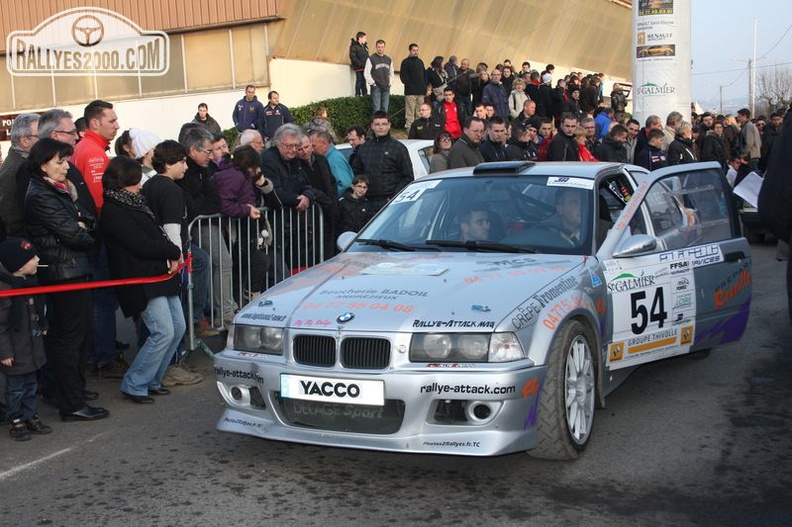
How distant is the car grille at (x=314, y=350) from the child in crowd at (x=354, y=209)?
473 cm

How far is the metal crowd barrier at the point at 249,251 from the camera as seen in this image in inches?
323

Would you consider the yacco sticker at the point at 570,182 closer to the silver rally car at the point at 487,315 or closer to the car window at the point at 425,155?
the silver rally car at the point at 487,315

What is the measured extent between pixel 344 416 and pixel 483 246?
1.63 metres

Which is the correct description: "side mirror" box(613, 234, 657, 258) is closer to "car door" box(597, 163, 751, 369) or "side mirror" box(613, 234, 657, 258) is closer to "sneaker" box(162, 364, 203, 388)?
"car door" box(597, 163, 751, 369)

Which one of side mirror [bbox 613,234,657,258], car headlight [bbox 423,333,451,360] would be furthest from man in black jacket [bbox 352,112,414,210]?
car headlight [bbox 423,333,451,360]

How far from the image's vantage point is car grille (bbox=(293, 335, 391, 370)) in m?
4.86

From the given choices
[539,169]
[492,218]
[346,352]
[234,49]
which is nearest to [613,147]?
[539,169]

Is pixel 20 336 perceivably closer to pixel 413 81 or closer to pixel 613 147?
pixel 613 147

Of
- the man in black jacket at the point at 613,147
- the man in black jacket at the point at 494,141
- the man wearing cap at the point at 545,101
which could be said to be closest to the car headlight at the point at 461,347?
the man in black jacket at the point at 494,141

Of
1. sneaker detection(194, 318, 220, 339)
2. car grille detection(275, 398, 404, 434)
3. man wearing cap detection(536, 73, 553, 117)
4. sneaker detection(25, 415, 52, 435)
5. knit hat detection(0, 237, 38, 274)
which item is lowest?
sneaker detection(25, 415, 52, 435)

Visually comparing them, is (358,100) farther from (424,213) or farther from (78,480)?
(78,480)

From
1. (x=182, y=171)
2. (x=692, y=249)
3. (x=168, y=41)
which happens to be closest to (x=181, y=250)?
(x=182, y=171)

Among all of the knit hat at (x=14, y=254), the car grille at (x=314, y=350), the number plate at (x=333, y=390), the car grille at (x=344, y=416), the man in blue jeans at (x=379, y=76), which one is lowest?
the car grille at (x=344, y=416)

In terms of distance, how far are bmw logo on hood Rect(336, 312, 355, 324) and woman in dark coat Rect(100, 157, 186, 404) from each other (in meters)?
2.27
